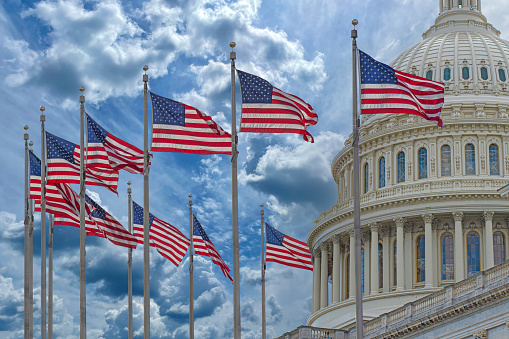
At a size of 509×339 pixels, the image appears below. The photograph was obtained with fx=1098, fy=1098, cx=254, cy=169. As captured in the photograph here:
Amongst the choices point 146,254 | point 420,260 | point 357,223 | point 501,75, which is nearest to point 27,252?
point 146,254

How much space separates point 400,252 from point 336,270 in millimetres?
7678

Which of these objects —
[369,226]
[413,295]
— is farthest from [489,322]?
[369,226]

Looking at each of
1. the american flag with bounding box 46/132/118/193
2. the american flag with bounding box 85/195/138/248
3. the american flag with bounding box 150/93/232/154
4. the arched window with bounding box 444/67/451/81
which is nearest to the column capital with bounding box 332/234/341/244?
the arched window with bounding box 444/67/451/81

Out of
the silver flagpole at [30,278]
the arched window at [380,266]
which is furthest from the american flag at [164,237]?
the arched window at [380,266]

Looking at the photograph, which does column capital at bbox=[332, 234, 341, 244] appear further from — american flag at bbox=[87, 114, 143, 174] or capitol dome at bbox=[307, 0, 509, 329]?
american flag at bbox=[87, 114, 143, 174]

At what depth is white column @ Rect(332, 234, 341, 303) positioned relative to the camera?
86312 mm

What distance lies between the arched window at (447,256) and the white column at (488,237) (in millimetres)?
2655

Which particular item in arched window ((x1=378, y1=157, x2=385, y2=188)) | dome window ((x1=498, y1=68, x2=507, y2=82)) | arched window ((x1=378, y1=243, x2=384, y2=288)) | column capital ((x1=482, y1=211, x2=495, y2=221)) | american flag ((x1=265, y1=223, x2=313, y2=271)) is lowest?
american flag ((x1=265, y1=223, x2=313, y2=271))

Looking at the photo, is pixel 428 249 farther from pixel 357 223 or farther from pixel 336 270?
pixel 357 223

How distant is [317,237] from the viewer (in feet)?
297

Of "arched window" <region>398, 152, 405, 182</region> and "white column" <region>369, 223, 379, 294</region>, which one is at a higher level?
"arched window" <region>398, 152, 405, 182</region>

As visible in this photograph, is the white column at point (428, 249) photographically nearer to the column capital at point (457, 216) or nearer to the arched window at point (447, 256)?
the arched window at point (447, 256)

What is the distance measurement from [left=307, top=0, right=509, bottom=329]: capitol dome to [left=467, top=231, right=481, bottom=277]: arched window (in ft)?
0.24

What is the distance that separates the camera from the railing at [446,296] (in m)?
48.2
